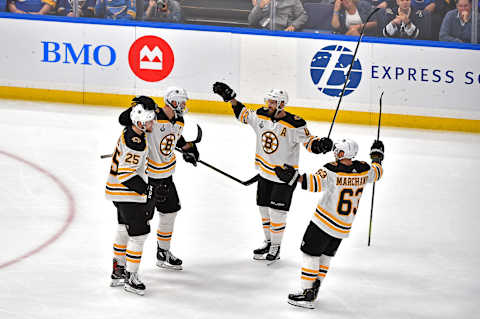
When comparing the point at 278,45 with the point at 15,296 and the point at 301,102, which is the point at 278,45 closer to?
the point at 301,102

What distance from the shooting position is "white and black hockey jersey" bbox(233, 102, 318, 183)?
6.05 meters

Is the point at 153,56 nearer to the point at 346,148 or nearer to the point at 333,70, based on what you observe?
the point at 333,70

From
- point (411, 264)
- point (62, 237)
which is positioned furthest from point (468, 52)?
point (62, 237)

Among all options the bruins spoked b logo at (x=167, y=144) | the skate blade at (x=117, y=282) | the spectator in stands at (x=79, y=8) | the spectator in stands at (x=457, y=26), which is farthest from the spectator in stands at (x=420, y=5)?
the skate blade at (x=117, y=282)

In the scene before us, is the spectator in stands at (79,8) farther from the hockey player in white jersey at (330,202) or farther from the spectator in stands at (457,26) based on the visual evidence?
the hockey player in white jersey at (330,202)

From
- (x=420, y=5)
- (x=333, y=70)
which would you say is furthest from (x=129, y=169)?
(x=420, y=5)

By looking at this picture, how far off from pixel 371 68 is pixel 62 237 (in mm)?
4889

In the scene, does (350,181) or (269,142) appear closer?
(350,181)

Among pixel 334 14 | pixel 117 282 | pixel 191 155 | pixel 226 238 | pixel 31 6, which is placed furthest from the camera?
pixel 31 6

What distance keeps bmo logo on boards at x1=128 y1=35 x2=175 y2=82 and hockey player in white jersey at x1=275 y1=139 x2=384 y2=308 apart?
543 centimetres

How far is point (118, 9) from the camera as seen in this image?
10.6 m

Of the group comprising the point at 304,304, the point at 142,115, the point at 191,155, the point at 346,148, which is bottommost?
the point at 304,304

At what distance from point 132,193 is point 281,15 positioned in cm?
548

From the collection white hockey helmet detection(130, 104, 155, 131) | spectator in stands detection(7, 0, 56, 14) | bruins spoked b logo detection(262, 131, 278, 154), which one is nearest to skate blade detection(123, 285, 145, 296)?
white hockey helmet detection(130, 104, 155, 131)
